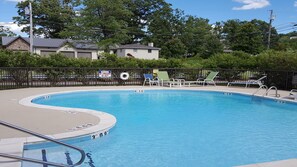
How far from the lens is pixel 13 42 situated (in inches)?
1437

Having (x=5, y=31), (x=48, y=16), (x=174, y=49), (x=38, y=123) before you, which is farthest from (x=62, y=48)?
(x=38, y=123)

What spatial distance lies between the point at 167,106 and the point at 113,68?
19.3 ft

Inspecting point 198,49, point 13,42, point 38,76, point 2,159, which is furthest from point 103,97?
point 198,49

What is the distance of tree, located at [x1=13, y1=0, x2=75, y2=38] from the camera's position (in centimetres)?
4641

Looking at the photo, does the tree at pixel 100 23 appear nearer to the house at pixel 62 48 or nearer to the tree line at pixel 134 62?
the house at pixel 62 48

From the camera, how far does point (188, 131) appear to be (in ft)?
23.6

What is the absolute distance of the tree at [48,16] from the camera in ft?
152

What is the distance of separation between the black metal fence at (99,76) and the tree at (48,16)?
109 feet

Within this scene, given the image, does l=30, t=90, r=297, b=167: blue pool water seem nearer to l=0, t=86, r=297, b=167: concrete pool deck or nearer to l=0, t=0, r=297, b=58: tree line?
l=0, t=86, r=297, b=167: concrete pool deck

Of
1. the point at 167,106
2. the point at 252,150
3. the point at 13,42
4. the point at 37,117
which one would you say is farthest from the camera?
the point at 13,42

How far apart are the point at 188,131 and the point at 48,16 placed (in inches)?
1795

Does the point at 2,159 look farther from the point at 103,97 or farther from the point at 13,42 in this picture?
the point at 13,42

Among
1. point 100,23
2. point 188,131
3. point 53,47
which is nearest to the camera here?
point 188,131

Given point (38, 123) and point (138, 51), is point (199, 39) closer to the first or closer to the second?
point (138, 51)
